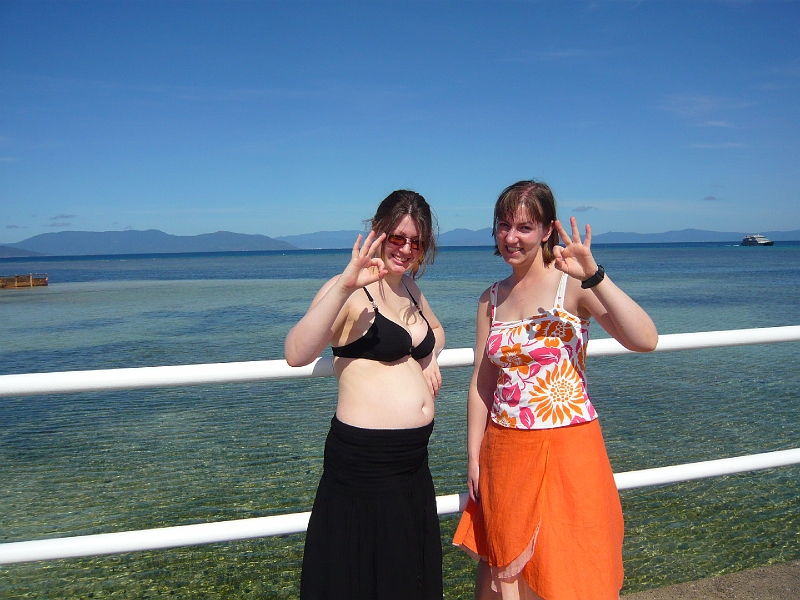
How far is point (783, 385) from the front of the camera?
10.2 metres

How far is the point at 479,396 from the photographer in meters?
2.36

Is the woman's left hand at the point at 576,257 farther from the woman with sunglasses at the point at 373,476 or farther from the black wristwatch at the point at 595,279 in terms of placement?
the woman with sunglasses at the point at 373,476

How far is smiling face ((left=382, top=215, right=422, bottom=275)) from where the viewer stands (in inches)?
91.0

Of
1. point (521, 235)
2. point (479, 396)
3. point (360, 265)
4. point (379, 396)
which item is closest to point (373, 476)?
point (379, 396)

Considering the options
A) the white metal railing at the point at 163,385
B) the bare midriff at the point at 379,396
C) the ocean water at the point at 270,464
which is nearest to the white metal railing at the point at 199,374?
the white metal railing at the point at 163,385

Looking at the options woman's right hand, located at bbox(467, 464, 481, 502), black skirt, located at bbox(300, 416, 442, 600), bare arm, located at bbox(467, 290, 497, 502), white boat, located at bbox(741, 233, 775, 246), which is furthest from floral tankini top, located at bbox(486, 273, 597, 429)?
white boat, located at bbox(741, 233, 775, 246)

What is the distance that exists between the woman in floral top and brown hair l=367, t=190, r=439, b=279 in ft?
0.88

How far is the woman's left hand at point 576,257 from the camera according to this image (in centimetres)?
196

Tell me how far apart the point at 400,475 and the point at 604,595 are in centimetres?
77

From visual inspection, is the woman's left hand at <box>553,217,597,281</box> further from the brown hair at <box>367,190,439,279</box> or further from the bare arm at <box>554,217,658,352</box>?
the brown hair at <box>367,190,439,279</box>

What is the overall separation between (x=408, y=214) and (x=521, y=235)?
0.42 m

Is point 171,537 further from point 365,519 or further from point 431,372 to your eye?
point 431,372

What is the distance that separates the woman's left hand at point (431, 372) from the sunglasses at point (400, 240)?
42 cm

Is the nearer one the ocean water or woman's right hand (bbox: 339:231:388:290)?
woman's right hand (bbox: 339:231:388:290)
